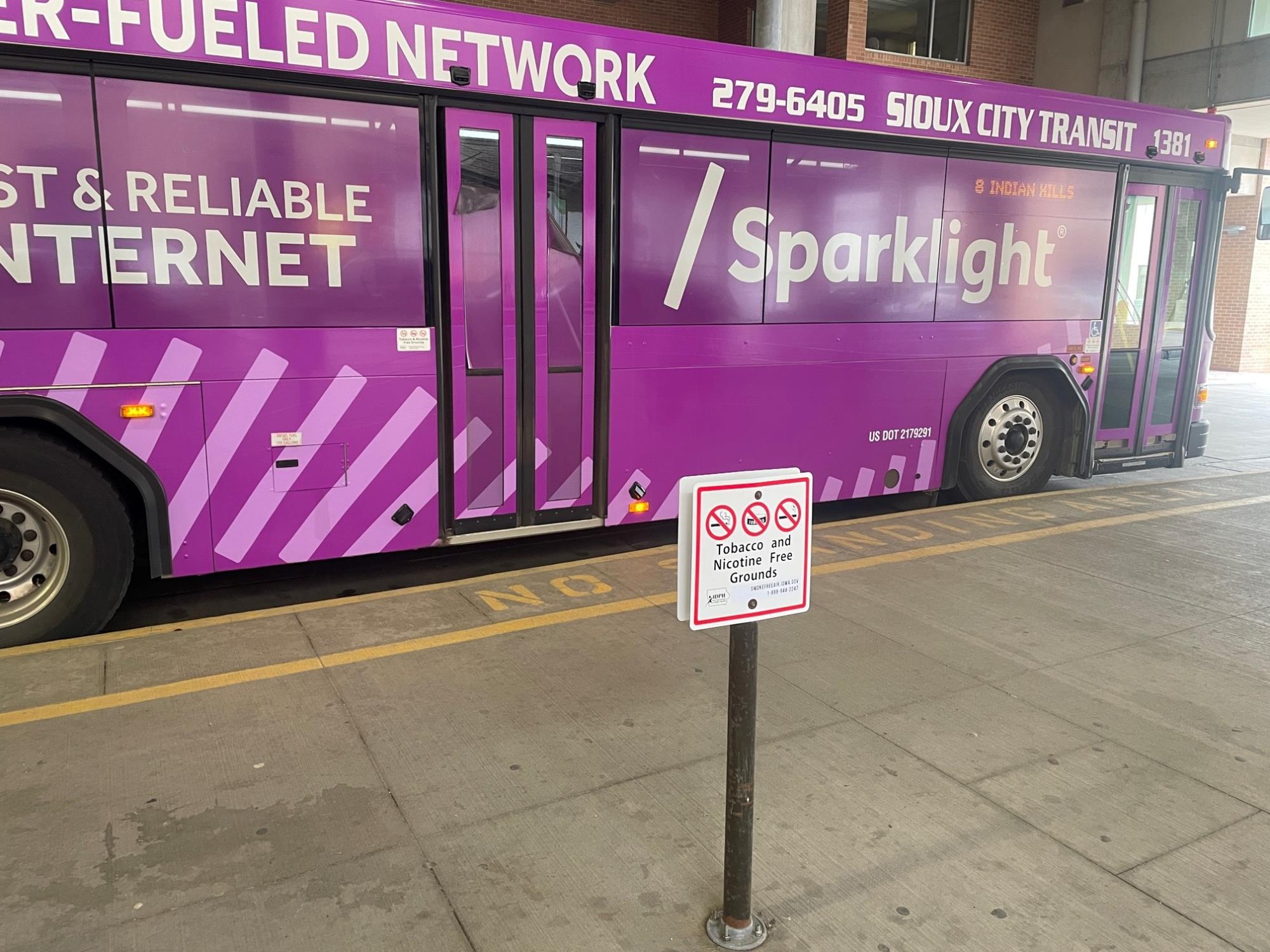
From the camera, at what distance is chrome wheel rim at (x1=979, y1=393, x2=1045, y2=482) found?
26.2 feet

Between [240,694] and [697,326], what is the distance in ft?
12.0

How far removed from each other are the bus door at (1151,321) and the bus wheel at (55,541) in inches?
311

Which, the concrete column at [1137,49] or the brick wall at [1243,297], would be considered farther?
the brick wall at [1243,297]

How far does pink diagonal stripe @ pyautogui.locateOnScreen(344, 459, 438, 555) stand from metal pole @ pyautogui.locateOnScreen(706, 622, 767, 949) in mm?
3409

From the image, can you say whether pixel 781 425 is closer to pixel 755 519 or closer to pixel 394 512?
pixel 394 512

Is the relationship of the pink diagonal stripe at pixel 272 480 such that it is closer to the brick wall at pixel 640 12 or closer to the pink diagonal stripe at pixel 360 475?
the pink diagonal stripe at pixel 360 475

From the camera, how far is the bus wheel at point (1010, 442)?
7.93 meters

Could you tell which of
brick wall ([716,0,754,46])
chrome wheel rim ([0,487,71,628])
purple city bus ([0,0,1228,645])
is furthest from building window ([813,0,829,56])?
chrome wheel rim ([0,487,71,628])

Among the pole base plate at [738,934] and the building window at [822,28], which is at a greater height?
the building window at [822,28]

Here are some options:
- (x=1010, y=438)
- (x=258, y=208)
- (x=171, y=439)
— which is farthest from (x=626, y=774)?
(x=1010, y=438)

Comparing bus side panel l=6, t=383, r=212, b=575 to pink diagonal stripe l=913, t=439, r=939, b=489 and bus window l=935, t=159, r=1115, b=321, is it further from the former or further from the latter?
bus window l=935, t=159, r=1115, b=321

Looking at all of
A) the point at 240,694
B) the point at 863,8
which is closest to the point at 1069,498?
the point at 240,694

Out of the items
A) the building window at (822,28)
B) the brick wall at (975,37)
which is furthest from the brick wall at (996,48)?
the building window at (822,28)

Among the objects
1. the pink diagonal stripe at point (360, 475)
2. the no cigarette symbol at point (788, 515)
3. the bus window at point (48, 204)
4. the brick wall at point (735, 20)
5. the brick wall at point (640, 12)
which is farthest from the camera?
the brick wall at point (735, 20)
